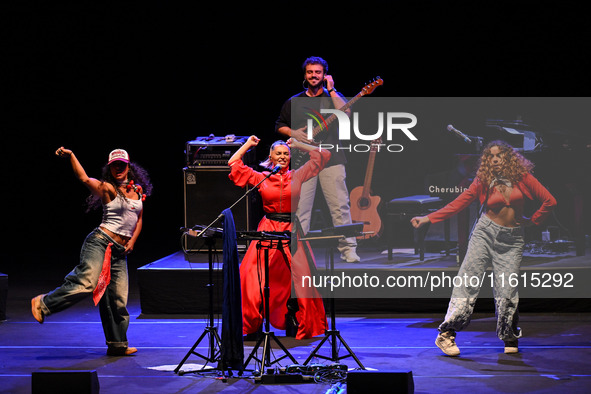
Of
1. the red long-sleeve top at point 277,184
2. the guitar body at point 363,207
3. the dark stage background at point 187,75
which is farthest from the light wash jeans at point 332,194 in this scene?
the red long-sleeve top at point 277,184

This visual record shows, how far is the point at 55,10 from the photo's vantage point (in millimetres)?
10820

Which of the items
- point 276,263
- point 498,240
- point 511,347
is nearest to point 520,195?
point 498,240

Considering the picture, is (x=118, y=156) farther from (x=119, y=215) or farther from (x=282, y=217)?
(x=282, y=217)

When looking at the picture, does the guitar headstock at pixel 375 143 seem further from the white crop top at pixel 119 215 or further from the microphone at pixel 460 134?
the white crop top at pixel 119 215

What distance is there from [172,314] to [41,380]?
11.4ft

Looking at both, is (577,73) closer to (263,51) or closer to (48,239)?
(263,51)

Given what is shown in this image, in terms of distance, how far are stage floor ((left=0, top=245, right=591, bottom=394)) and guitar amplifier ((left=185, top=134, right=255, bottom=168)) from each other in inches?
61.3

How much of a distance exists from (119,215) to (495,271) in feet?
9.38

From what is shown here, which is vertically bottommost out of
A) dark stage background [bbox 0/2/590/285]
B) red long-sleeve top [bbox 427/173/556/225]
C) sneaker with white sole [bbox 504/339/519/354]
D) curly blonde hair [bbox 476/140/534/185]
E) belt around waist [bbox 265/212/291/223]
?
sneaker with white sole [bbox 504/339/519/354]

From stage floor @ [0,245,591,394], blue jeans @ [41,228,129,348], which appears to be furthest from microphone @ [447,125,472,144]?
blue jeans @ [41,228,129,348]

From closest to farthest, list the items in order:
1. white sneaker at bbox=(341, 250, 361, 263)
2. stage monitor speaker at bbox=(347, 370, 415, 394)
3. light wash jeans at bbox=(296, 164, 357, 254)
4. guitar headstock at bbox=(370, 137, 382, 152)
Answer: stage monitor speaker at bbox=(347, 370, 415, 394) → guitar headstock at bbox=(370, 137, 382, 152) → light wash jeans at bbox=(296, 164, 357, 254) → white sneaker at bbox=(341, 250, 361, 263)

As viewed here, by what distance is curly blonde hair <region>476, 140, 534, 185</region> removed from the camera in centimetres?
617

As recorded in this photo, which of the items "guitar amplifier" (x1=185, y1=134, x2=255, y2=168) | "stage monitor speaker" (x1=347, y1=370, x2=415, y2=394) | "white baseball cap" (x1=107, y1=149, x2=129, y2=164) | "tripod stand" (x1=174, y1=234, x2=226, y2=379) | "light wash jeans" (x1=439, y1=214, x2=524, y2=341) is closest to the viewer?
"stage monitor speaker" (x1=347, y1=370, x2=415, y2=394)

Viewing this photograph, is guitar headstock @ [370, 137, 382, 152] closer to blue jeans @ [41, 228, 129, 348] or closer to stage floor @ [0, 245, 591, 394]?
stage floor @ [0, 245, 591, 394]
